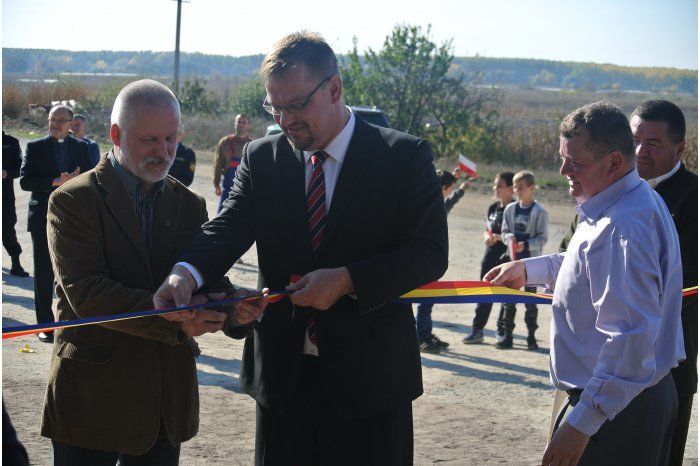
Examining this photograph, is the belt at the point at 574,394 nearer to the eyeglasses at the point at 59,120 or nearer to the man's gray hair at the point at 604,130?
the man's gray hair at the point at 604,130

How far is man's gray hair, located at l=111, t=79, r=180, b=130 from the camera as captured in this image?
3.47 metres

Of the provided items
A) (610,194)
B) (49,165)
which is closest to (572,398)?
(610,194)

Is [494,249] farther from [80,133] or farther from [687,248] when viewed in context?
[687,248]

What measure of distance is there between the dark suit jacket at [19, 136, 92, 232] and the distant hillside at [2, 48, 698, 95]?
123794 millimetres

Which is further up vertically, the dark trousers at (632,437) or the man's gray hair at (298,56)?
the man's gray hair at (298,56)

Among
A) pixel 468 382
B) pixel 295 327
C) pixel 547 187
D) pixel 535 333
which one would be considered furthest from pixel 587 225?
pixel 547 187

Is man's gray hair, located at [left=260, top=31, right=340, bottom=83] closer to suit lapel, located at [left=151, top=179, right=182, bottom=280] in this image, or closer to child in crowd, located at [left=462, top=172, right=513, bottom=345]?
suit lapel, located at [left=151, top=179, right=182, bottom=280]

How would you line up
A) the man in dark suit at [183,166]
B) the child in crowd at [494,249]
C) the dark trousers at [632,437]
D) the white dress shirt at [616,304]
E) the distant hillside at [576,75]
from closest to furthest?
the white dress shirt at [616,304] < the dark trousers at [632,437] < the child in crowd at [494,249] < the man in dark suit at [183,166] < the distant hillside at [576,75]

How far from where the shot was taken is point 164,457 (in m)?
3.62

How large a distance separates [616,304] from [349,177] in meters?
1.14

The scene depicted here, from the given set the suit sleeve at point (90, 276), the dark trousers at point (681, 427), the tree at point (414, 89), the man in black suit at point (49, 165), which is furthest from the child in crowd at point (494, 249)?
the tree at point (414, 89)

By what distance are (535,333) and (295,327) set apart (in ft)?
24.5

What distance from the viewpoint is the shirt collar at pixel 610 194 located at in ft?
10.8

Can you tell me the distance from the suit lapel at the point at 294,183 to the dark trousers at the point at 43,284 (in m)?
5.48
